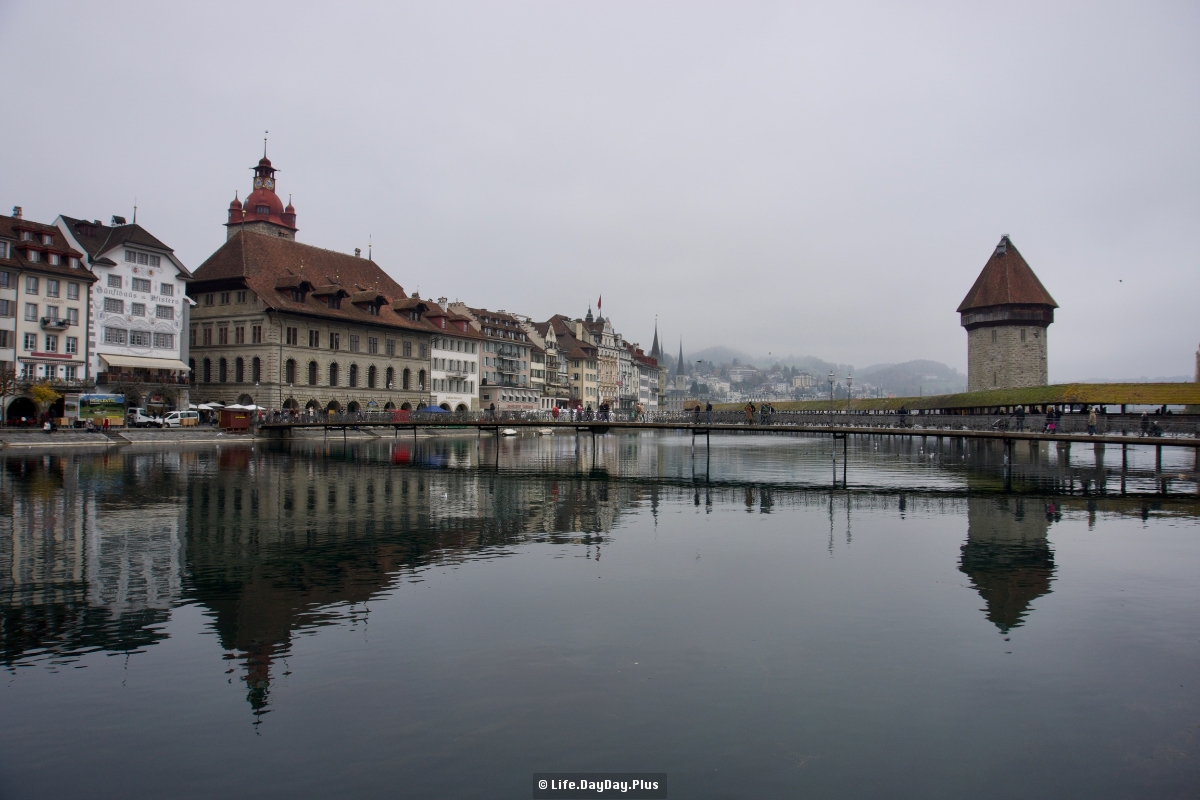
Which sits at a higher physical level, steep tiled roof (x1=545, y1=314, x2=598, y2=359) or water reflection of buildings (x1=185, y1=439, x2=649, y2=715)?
steep tiled roof (x1=545, y1=314, x2=598, y2=359)

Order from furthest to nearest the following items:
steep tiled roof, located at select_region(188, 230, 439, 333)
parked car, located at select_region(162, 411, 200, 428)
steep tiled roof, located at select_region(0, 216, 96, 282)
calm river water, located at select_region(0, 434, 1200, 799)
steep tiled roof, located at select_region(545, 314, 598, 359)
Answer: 1. steep tiled roof, located at select_region(545, 314, 598, 359)
2. steep tiled roof, located at select_region(188, 230, 439, 333)
3. parked car, located at select_region(162, 411, 200, 428)
4. steep tiled roof, located at select_region(0, 216, 96, 282)
5. calm river water, located at select_region(0, 434, 1200, 799)

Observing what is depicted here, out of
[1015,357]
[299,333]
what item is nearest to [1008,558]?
[1015,357]

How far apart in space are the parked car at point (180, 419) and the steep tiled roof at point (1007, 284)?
8041cm

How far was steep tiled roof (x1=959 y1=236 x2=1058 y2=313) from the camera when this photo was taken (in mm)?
90562

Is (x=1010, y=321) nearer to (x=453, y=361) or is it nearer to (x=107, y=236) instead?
(x=453, y=361)

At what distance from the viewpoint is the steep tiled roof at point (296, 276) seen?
88.8m

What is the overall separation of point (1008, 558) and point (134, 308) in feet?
249

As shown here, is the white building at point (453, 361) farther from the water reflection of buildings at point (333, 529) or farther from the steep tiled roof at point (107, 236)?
the water reflection of buildings at point (333, 529)

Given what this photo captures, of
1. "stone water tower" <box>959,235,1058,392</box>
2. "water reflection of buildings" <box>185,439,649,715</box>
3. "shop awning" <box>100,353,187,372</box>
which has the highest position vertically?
"stone water tower" <box>959,235,1058,392</box>

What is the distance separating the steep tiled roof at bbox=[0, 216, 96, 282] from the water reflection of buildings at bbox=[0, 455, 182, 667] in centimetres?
3699

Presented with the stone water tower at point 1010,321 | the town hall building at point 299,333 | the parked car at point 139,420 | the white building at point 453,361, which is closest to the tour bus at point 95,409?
the parked car at point 139,420

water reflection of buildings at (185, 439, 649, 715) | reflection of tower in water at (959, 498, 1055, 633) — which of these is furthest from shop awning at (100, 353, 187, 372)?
reflection of tower in water at (959, 498, 1055, 633)

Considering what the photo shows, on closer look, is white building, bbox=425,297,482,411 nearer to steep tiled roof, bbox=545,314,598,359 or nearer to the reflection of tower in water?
steep tiled roof, bbox=545,314,598,359

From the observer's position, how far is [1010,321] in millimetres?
91062
